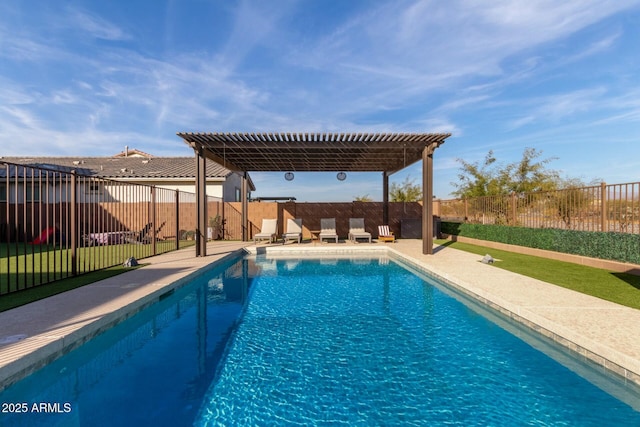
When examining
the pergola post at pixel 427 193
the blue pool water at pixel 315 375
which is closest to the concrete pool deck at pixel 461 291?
the blue pool water at pixel 315 375

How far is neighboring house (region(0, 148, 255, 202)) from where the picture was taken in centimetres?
1825

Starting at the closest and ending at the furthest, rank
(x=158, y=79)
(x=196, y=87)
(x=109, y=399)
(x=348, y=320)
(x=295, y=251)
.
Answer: (x=109, y=399) → (x=348, y=320) → (x=295, y=251) → (x=158, y=79) → (x=196, y=87)

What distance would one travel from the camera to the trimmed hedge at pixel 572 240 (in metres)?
6.97

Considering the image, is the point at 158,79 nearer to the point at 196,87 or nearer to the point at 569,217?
the point at 196,87

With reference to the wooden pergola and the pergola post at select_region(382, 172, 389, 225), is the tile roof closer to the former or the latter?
the wooden pergola

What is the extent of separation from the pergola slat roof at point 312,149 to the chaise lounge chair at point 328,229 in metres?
2.93

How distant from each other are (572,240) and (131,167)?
24.3m

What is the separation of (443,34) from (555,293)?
9947 mm

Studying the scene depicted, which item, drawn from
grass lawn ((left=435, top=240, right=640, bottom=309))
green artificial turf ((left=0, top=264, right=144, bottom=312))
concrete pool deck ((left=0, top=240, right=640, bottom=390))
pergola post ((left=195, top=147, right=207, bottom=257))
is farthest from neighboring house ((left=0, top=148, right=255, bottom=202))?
grass lawn ((left=435, top=240, right=640, bottom=309))

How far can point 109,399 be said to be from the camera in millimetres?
2770

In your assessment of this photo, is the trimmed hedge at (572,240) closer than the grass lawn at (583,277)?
No

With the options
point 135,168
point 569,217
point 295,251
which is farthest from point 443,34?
point 135,168

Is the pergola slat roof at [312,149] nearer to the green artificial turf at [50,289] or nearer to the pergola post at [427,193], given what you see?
the pergola post at [427,193]

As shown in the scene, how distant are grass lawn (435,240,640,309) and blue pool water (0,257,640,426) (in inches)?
86.6
